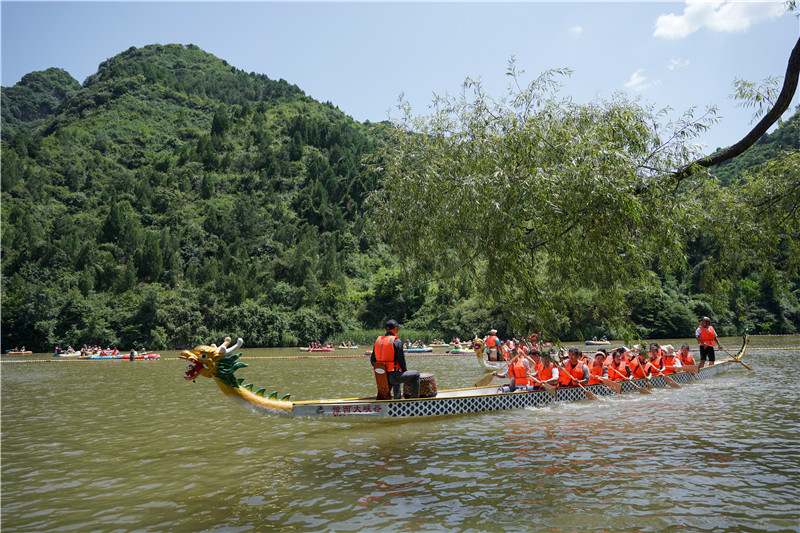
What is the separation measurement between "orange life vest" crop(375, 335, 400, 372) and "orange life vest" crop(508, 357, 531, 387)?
438cm

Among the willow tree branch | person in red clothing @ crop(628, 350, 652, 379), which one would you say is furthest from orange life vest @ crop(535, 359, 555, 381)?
the willow tree branch

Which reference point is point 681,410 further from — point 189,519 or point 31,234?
point 31,234

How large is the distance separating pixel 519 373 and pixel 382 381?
4.55m

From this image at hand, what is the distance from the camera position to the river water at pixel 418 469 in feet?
22.6

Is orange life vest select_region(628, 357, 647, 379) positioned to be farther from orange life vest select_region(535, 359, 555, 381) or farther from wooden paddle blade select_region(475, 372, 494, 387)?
wooden paddle blade select_region(475, 372, 494, 387)

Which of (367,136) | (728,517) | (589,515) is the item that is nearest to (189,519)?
(589,515)

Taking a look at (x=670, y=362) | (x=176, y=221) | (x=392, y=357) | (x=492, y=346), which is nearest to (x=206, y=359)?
(x=392, y=357)

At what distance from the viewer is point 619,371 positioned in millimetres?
16875

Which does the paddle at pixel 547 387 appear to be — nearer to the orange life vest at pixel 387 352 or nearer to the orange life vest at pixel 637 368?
the orange life vest at pixel 637 368

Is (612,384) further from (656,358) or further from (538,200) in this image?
(538,200)

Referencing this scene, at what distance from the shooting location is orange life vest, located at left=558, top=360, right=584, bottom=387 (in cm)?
1495

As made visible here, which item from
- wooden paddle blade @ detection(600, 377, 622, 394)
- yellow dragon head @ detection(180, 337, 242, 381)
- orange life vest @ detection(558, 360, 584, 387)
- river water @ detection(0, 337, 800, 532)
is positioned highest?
yellow dragon head @ detection(180, 337, 242, 381)

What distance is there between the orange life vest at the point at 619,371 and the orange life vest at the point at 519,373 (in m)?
3.69

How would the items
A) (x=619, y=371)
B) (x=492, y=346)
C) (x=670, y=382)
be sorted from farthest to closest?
(x=492, y=346) → (x=670, y=382) → (x=619, y=371)
